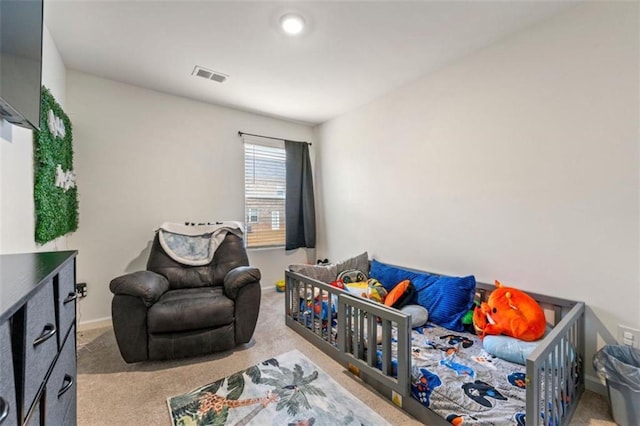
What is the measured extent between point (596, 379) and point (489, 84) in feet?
7.20

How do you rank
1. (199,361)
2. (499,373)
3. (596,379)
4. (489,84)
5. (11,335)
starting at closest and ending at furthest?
(11,335)
(499,373)
(596,379)
(199,361)
(489,84)

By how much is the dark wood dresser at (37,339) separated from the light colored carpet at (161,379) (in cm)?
56

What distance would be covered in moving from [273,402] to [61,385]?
110cm

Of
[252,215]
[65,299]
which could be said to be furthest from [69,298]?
[252,215]

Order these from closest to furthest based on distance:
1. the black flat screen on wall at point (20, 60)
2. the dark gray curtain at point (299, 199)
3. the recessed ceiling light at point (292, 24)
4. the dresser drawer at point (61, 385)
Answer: the dresser drawer at point (61, 385)
the black flat screen on wall at point (20, 60)
the recessed ceiling light at point (292, 24)
the dark gray curtain at point (299, 199)

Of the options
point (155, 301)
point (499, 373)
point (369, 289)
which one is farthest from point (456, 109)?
point (155, 301)

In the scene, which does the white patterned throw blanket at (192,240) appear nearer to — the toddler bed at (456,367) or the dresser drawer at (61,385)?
the toddler bed at (456,367)

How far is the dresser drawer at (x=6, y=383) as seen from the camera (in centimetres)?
52

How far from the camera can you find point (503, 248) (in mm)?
2250

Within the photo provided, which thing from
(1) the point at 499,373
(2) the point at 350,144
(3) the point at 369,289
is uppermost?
(2) the point at 350,144

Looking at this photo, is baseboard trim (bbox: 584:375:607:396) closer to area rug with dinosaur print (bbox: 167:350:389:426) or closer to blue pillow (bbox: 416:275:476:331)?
blue pillow (bbox: 416:275:476:331)

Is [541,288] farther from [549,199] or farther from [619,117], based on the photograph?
[619,117]

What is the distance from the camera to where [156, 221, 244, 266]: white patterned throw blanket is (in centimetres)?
275

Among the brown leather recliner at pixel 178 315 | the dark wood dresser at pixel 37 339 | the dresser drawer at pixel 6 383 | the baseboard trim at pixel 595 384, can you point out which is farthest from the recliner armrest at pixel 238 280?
the baseboard trim at pixel 595 384
